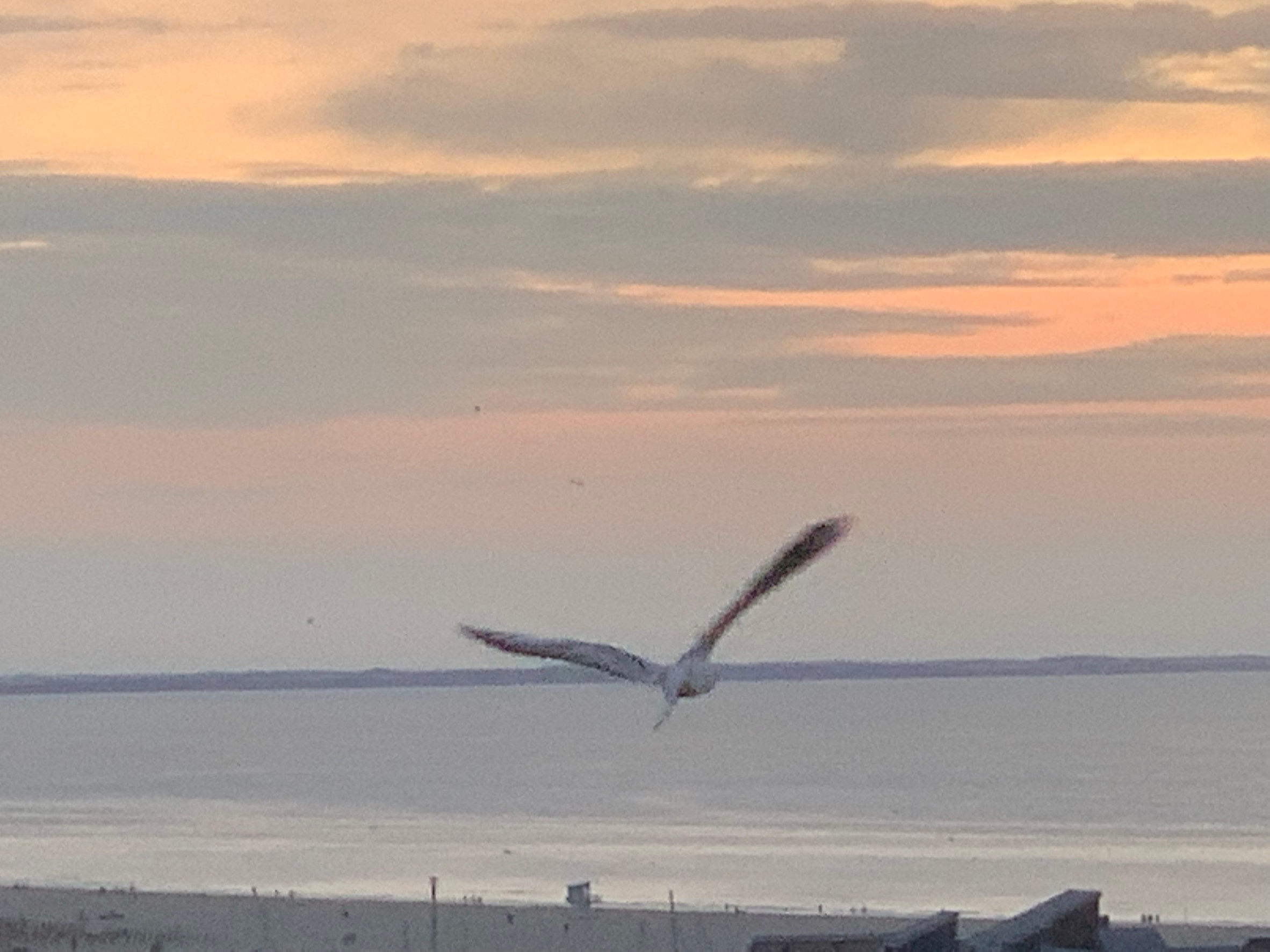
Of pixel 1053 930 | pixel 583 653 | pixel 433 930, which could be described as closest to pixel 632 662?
pixel 583 653

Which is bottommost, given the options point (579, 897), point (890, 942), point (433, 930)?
point (890, 942)

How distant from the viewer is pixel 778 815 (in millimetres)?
117188

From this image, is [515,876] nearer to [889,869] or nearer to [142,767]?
[889,869]

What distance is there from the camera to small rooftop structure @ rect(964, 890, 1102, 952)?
112 ft

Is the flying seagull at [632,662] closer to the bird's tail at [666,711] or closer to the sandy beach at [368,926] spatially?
the bird's tail at [666,711]

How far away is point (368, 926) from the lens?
64.9 meters

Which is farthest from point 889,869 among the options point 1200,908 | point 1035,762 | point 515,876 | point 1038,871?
point 1035,762

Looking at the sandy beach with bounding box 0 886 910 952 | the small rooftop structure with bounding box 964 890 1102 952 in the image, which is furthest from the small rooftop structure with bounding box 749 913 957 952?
the sandy beach with bounding box 0 886 910 952

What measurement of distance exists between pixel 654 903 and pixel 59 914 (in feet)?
48.1

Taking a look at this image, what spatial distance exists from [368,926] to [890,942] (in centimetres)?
3310

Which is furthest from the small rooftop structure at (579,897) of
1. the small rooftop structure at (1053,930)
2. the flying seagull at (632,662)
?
the flying seagull at (632,662)

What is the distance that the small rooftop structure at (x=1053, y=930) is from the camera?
34188 mm

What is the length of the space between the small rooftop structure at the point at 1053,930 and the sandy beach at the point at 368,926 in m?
22.2

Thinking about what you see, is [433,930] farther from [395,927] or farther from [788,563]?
[788,563]
